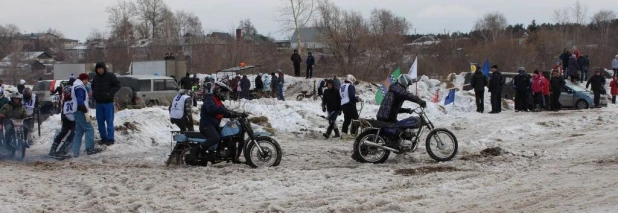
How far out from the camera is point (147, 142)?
1506cm

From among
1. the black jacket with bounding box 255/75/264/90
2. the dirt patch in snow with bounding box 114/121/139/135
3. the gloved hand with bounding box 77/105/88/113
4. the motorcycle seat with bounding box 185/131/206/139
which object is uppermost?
the black jacket with bounding box 255/75/264/90

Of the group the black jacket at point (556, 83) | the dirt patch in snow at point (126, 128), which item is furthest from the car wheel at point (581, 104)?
the dirt patch in snow at point (126, 128)

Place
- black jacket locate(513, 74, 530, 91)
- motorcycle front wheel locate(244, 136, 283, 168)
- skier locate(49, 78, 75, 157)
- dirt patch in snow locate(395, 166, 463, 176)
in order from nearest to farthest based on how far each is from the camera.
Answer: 1. dirt patch in snow locate(395, 166, 463, 176)
2. motorcycle front wheel locate(244, 136, 283, 168)
3. skier locate(49, 78, 75, 157)
4. black jacket locate(513, 74, 530, 91)

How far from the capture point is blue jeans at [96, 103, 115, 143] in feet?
45.1

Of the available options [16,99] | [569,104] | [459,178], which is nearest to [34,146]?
[16,99]

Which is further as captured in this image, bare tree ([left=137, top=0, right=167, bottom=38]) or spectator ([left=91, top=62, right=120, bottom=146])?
bare tree ([left=137, top=0, right=167, bottom=38])

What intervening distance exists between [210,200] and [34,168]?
4.66 m

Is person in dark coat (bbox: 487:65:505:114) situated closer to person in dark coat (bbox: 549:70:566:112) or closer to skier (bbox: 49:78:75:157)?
person in dark coat (bbox: 549:70:566:112)

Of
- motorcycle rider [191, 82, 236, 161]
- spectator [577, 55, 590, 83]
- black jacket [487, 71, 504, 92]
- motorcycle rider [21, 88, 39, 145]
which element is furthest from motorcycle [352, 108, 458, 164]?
spectator [577, 55, 590, 83]

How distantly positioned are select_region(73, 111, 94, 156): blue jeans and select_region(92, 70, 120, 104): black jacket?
60cm

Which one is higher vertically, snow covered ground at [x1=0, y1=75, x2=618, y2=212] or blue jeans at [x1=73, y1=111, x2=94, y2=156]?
blue jeans at [x1=73, y1=111, x2=94, y2=156]

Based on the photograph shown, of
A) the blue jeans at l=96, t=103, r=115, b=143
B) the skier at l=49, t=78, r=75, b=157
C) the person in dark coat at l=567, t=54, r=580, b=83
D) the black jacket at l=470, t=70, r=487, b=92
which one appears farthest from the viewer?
the person in dark coat at l=567, t=54, r=580, b=83

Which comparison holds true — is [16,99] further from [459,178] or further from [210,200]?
[459,178]

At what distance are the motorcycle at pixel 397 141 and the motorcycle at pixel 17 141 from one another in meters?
6.40
